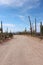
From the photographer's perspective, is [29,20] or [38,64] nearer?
[38,64]

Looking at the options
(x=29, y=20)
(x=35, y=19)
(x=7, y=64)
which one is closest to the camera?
(x=7, y=64)

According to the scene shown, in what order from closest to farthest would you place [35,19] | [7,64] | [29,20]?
[7,64]
[35,19]
[29,20]

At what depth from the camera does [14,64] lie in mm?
10453

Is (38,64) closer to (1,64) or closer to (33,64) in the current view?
(33,64)

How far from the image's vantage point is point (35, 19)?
80625mm

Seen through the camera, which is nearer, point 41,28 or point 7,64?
point 7,64

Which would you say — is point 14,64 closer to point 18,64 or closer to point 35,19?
point 18,64

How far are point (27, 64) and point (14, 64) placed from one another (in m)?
0.72

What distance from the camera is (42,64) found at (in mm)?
10531

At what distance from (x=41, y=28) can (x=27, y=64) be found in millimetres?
82957

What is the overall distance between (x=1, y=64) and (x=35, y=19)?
232 feet

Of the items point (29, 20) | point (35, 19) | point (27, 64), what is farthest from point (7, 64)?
point (29, 20)

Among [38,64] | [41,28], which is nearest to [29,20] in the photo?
[41,28]

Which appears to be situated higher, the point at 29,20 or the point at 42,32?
the point at 29,20
